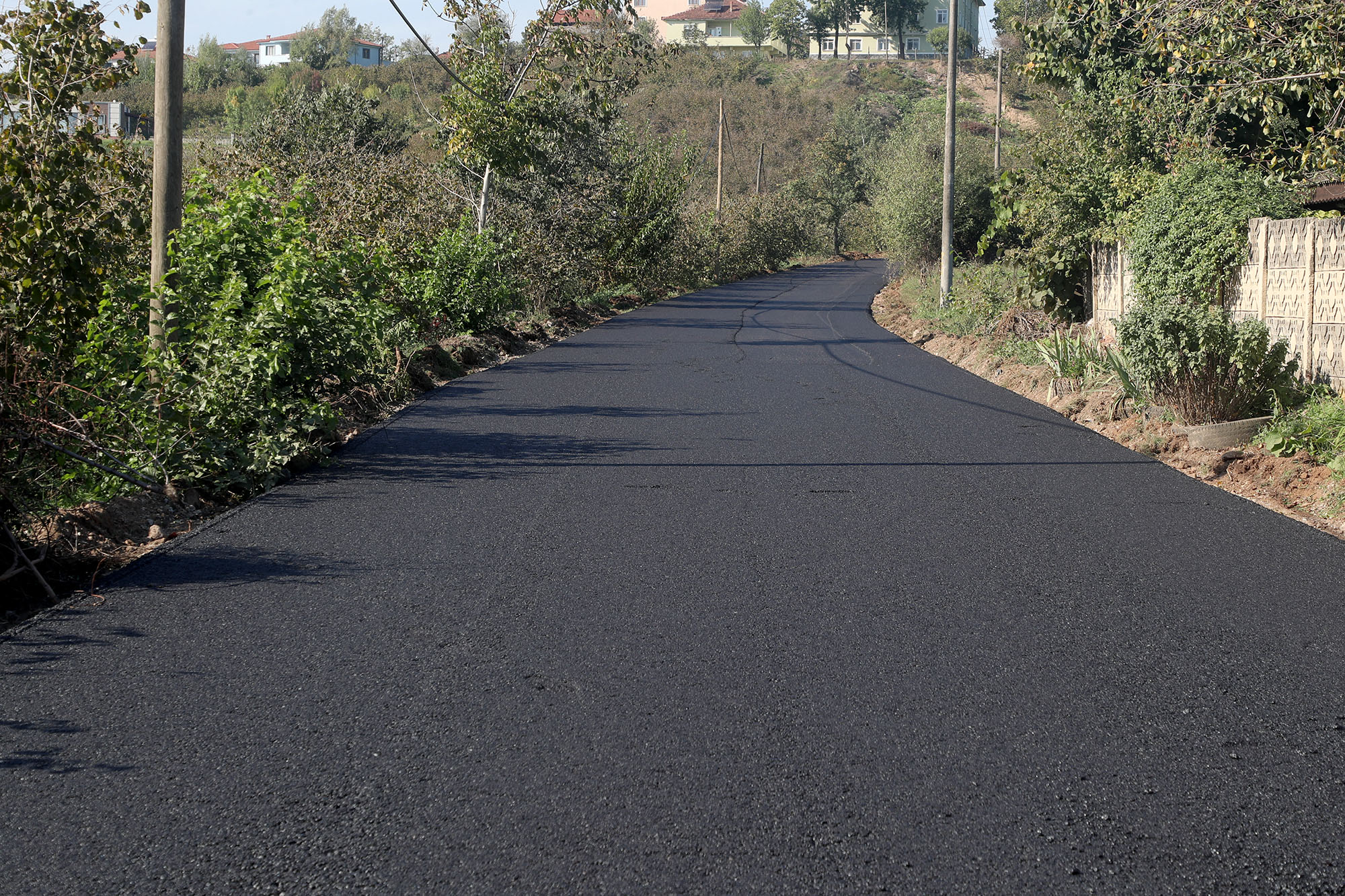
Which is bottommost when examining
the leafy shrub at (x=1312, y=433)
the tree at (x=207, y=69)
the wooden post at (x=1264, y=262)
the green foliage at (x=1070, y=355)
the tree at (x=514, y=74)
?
the leafy shrub at (x=1312, y=433)

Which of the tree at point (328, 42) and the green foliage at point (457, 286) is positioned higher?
the tree at point (328, 42)

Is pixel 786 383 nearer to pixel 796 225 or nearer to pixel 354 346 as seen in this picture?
pixel 354 346

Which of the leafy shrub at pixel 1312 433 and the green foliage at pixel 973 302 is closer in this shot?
the leafy shrub at pixel 1312 433

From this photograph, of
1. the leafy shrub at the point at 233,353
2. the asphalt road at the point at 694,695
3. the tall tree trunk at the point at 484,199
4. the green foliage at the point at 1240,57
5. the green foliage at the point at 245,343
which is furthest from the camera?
the tall tree trunk at the point at 484,199

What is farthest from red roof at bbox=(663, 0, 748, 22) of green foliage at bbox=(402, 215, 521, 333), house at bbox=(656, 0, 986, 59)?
green foliage at bbox=(402, 215, 521, 333)

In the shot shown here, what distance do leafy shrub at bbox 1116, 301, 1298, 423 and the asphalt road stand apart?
234 centimetres

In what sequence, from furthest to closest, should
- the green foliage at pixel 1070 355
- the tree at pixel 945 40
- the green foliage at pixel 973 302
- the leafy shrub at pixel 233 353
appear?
the tree at pixel 945 40 < the green foliage at pixel 973 302 < the green foliage at pixel 1070 355 < the leafy shrub at pixel 233 353

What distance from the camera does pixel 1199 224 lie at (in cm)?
1302

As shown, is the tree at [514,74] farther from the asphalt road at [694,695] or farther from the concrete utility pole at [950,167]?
the asphalt road at [694,695]

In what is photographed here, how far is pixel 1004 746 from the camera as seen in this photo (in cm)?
441

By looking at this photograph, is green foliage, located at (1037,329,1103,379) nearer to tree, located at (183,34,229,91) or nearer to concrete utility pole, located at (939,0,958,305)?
concrete utility pole, located at (939,0,958,305)

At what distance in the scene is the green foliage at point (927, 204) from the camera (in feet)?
123

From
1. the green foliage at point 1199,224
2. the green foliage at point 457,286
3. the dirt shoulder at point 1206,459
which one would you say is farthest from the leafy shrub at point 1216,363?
the green foliage at point 457,286

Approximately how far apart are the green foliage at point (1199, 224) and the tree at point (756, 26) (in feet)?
438
